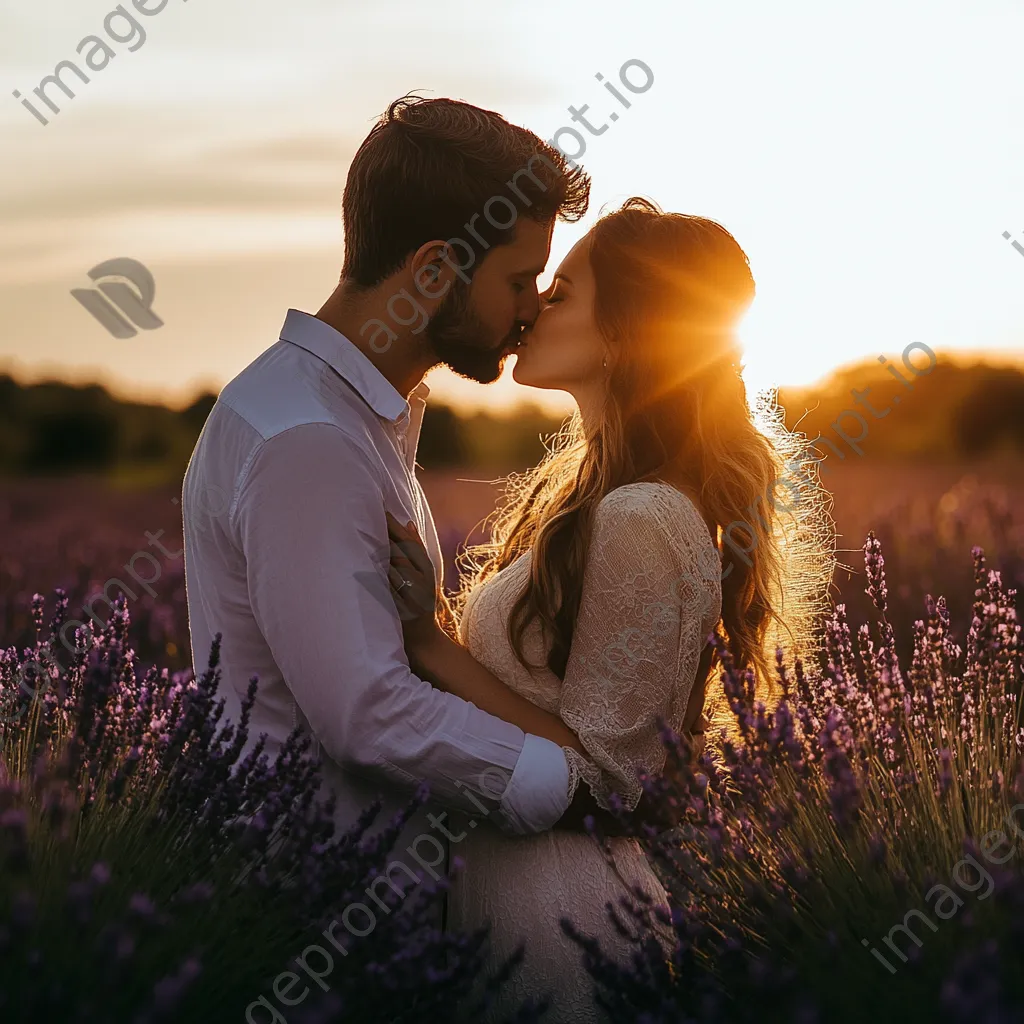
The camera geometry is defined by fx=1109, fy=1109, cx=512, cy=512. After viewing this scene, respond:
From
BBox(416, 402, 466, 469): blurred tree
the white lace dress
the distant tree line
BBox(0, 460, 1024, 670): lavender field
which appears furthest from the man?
BBox(416, 402, 466, 469): blurred tree

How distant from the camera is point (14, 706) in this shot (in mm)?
2717

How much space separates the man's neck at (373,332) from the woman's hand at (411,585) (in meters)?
0.47

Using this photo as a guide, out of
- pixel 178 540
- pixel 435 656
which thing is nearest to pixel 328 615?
pixel 435 656

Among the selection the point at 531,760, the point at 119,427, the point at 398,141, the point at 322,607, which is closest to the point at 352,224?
the point at 398,141

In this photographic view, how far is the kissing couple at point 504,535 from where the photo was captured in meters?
2.24

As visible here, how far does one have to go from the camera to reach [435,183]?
2.79m

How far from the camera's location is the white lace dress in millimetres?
2387

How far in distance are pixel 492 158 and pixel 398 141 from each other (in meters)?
0.25

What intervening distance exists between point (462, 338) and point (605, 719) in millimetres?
1053

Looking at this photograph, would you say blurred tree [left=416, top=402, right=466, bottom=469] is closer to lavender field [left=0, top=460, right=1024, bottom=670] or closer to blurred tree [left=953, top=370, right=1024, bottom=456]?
lavender field [left=0, top=460, right=1024, bottom=670]

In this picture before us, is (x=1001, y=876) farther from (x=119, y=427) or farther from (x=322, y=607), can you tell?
(x=119, y=427)

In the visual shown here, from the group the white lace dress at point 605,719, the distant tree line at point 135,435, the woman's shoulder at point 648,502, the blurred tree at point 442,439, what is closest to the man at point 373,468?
the white lace dress at point 605,719

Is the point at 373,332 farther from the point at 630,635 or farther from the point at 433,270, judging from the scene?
the point at 630,635

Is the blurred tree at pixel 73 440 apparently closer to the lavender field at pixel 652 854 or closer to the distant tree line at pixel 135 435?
the distant tree line at pixel 135 435
